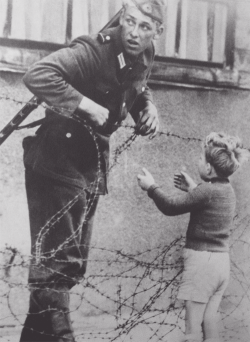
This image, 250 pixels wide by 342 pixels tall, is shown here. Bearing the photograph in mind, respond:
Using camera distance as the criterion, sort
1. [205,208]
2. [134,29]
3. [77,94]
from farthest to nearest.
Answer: [205,208] < [134,29] < [77,94]

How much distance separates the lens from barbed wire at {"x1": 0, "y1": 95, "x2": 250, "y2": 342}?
250 centimetres

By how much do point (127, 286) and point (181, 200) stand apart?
1.85ft

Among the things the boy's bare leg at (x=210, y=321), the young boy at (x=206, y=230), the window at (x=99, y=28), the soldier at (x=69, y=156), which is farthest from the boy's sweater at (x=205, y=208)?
the window at (x=99, y=28)

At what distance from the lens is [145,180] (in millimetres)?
2707

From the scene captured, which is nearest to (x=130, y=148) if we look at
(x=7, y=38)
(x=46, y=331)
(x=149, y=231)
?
(x=149, y=231)

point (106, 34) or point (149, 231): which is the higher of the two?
point (106, 34)

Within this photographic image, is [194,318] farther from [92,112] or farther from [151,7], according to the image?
[151,7]

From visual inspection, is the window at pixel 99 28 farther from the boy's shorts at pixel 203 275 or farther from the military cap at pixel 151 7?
the boy's shorts at pixel 203 275

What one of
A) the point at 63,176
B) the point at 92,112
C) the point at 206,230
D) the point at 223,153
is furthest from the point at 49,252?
the point at 223,153

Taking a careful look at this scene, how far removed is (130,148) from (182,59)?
0.57 m

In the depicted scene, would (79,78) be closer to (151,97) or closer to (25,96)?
(25,96)

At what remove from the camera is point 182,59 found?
9.11 ft

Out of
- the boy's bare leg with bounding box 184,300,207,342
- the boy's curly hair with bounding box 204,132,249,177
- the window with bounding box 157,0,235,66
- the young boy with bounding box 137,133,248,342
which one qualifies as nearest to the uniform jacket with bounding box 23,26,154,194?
the window with bounding box 157,0,235,66

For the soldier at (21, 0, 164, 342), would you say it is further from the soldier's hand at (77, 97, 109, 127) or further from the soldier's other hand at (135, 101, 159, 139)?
the soldier's other hand at (135, 101, 159, 139)
